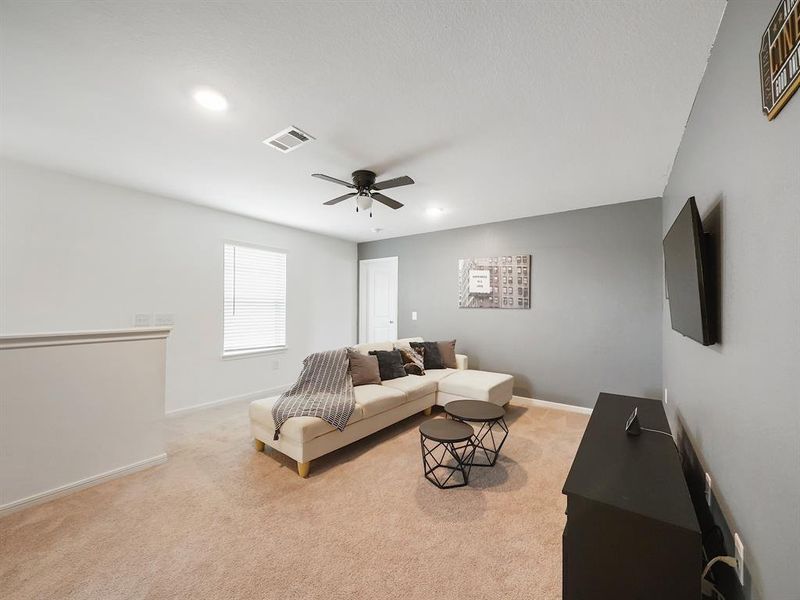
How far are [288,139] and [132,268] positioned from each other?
2567 mm

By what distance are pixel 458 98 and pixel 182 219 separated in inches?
144

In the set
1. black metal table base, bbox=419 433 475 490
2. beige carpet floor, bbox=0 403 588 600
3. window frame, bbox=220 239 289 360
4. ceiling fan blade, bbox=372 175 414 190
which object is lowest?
beige carpet floor, bbox=0 403 588 600

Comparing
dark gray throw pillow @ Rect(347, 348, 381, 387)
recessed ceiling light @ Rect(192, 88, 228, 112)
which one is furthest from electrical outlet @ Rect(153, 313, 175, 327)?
recessed ceiling light @ Rect(192, 88, 228, 112)

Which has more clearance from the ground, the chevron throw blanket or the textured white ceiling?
the textured white ceiling

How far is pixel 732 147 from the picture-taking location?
1251mm

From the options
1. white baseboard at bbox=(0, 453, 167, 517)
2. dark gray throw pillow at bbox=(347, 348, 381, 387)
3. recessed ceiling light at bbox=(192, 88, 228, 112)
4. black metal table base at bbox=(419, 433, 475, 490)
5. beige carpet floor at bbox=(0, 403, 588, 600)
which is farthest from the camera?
dark gray throw pillow at bbox=(347, 348, 381, 387)

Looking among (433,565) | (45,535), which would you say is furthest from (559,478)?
(45,535)

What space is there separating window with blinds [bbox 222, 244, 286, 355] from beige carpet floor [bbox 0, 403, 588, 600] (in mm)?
2016

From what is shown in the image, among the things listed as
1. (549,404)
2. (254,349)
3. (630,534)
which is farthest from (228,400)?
(630,534)

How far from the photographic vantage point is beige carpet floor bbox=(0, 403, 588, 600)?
5.13 feet

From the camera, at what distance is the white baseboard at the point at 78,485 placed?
82.1 inches

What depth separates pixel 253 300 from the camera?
15.7 feet

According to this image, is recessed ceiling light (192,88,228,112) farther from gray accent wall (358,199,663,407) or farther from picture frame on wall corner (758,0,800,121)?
gray accent wall (358,199,663,407)

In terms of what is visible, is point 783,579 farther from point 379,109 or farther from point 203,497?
point 203,497
